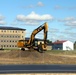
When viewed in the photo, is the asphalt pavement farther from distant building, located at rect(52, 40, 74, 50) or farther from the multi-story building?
distant building, located at rect(52, 40, 74, 50)

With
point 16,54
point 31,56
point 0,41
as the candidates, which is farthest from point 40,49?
point 0,41

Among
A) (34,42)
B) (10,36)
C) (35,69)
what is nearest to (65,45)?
(10,36)

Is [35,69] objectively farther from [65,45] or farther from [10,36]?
[65,45]

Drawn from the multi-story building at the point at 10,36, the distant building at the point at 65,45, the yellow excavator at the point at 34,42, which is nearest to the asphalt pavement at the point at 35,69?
the yellow excavator at the point at 34,42

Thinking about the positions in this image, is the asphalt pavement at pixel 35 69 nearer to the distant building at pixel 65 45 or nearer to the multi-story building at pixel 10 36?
the multi-story building at pixel 10 36

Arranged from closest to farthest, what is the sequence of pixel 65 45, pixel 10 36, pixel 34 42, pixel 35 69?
pixel 35 69 < pixel 34 42 < pixel 10 36 < pixel 65 45

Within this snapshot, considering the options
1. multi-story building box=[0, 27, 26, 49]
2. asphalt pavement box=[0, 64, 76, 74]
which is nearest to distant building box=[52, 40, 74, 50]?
multi-story building box=[0, 27, 26, 49]

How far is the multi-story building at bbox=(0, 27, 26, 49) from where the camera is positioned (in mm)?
147875

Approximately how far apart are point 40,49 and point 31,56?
7.67ft

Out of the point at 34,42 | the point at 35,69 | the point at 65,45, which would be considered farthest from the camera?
the point at 65,45

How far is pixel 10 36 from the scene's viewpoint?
152 m

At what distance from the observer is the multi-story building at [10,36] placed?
147875mm

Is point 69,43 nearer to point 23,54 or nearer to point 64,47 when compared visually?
point 64,47

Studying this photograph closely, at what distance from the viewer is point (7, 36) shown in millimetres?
152250
